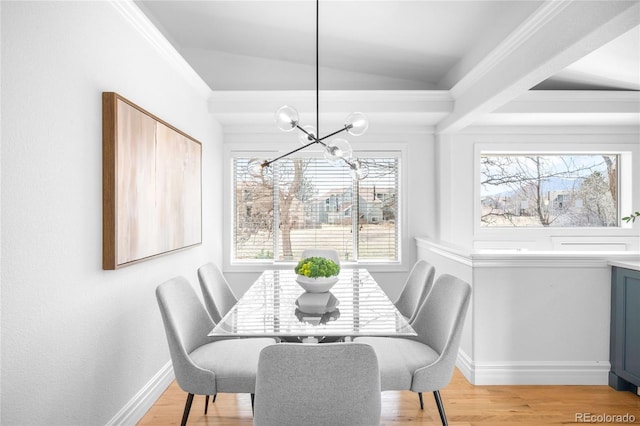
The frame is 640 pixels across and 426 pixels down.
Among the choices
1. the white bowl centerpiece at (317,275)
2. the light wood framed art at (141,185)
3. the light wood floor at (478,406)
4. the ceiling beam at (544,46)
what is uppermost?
the ceiling beam at (544,46)

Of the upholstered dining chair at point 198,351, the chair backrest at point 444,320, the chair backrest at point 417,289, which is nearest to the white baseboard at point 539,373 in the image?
the chair backrest at point 417,289

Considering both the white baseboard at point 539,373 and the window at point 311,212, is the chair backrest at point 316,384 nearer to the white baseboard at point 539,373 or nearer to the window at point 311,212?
the white baseboard at point 539,373

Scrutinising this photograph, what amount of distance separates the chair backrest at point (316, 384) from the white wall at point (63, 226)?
0.95 m

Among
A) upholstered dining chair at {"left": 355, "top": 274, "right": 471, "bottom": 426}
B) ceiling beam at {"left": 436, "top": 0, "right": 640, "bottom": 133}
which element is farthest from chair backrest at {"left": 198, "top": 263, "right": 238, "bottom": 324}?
ceiling beam at {"left": 436, "top": 0, "right": 640, "bottom": 133}

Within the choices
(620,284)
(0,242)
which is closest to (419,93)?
(620,284)

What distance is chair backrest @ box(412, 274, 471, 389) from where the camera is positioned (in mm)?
1797

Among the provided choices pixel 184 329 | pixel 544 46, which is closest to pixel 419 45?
pixel 544 46

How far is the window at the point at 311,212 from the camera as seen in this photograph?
436 centimetres

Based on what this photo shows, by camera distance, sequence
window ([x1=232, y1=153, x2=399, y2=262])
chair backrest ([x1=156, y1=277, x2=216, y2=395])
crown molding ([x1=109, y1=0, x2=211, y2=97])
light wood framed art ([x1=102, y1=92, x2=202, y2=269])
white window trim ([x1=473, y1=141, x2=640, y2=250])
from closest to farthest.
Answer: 1. chair backrest ([x1=156, y1=277, x2=216, y2=395])
2. light wood framed art ([x1=102, y1=92, x2=202, y2=269])
3. crown molding ([x1=109, y1=0, x2=211, y2=97])
4. white window trim ([x1=473, y1=141, x2=640, y2=250])
5. window ([x1=232, y1=153, x2=399, y2=262])

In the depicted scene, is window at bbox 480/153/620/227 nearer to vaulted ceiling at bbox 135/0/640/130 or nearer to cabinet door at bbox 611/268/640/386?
vaulted ceiling at bbox 135/0/640/130

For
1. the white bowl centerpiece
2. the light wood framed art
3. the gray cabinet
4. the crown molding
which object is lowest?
the gray cabinet

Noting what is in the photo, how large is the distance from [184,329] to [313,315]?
0.71 m

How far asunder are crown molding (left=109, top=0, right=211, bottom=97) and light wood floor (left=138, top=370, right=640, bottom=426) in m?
2.36

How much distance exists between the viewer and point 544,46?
2125 millimetres
